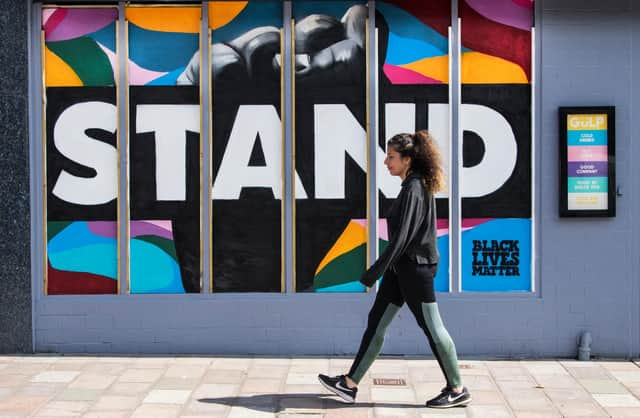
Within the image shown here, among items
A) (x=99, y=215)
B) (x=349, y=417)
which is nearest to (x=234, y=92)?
(x=99, y=215)

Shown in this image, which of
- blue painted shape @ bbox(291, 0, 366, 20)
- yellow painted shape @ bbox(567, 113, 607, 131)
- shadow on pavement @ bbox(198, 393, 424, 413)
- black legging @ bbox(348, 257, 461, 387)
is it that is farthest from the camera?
blue painted shape @ bbox(291, 0, 366, 20)

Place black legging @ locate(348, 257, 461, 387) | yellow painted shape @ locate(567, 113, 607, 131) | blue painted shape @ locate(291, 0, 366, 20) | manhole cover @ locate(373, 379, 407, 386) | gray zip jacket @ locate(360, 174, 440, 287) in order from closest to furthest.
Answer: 1. gray zip jacket @ locate(360, 174, 440, 287)
2. black legging @ locate(348, 257, 461, 387)
3. manhole cover @ locate(373, 379, 407, 386)
4. yellow painted shape @ locate(567, 113, 607, 131)
5. blue painted shape @ locate(291, 0, 366, 20)

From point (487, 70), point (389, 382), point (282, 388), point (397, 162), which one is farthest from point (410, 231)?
point (487, 70)

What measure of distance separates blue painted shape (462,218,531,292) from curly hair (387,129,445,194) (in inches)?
74.6

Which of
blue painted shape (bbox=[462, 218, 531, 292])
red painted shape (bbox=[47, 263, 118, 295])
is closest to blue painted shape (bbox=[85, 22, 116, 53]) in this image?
red painted shape (bbox=[47, 263, 118, 295])

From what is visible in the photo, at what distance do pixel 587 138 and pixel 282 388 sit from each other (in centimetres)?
359

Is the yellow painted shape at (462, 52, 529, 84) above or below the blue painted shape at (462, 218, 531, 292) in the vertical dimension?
above

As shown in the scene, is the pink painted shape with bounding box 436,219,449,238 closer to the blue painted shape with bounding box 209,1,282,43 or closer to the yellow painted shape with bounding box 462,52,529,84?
the yellow painted shape with bounding box 462,52,529,84

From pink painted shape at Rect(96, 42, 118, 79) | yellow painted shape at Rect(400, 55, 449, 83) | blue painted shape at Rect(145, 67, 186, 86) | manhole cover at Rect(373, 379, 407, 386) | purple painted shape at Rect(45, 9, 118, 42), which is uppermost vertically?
purple painted shape at Rect(45, 9, 118, 42)

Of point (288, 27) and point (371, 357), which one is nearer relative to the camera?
Answer: point (371, 357)

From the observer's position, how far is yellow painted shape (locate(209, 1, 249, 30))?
7777 mm

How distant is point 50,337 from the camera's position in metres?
7.79

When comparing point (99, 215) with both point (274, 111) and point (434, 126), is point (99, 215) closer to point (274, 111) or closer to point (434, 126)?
point (274, 111)

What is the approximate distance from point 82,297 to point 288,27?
3.15 meters
